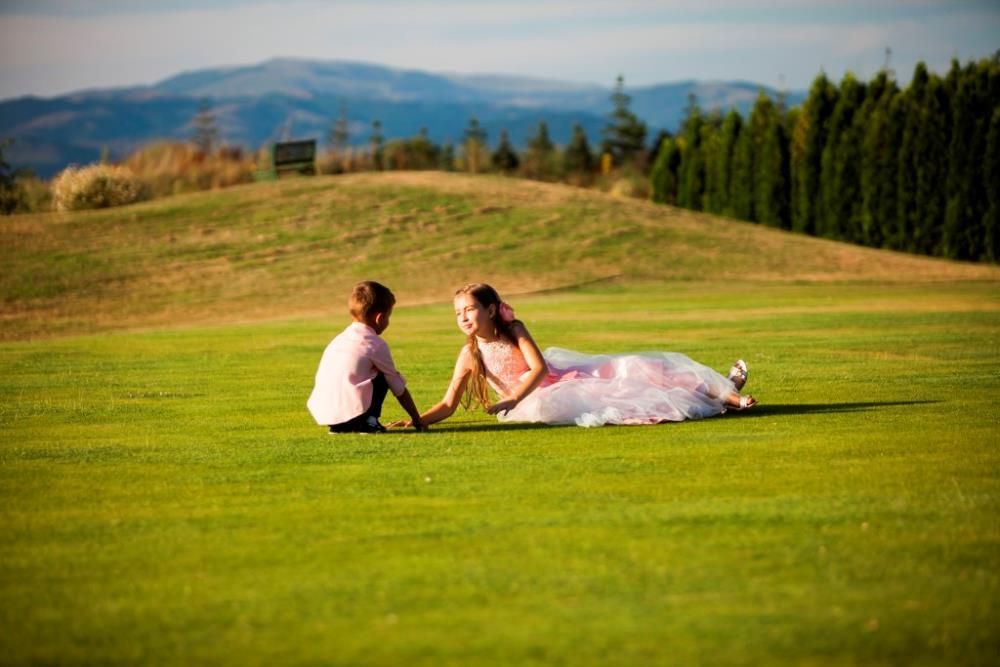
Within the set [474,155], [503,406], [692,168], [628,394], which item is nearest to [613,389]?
[628,394]

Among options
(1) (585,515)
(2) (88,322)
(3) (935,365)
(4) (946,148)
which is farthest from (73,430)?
(4) (946,148)

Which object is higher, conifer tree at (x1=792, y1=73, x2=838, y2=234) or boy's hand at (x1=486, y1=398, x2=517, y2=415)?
conifer tree at (x1=792, y1=73, x2=838, y2=234)

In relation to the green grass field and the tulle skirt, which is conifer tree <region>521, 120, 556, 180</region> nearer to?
the green grass field

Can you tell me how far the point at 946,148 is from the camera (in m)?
32.9

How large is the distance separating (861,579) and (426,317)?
17034mm

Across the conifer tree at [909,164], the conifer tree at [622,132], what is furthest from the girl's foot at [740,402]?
the conifer tree at [622,132]

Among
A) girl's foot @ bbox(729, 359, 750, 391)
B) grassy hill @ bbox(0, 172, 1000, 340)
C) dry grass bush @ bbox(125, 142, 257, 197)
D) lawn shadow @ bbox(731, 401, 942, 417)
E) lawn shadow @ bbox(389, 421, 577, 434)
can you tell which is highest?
dry grass bush @ bbox(125, 142, 257, 197)

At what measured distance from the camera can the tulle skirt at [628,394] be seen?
10.6 m

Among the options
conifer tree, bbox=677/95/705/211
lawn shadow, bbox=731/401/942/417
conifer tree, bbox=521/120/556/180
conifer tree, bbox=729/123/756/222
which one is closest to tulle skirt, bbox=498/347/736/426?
lawn shadow, bbox=731/401/942/417

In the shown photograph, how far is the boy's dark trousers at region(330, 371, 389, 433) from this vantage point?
10195 millimetres

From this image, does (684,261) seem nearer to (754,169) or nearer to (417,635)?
(754,169)

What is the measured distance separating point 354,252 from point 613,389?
20.2 m

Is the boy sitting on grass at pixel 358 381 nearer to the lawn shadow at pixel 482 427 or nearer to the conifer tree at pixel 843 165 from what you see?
the lawn shadow at pixel 482 427

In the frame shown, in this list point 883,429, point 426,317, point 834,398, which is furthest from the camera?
point 426,317
